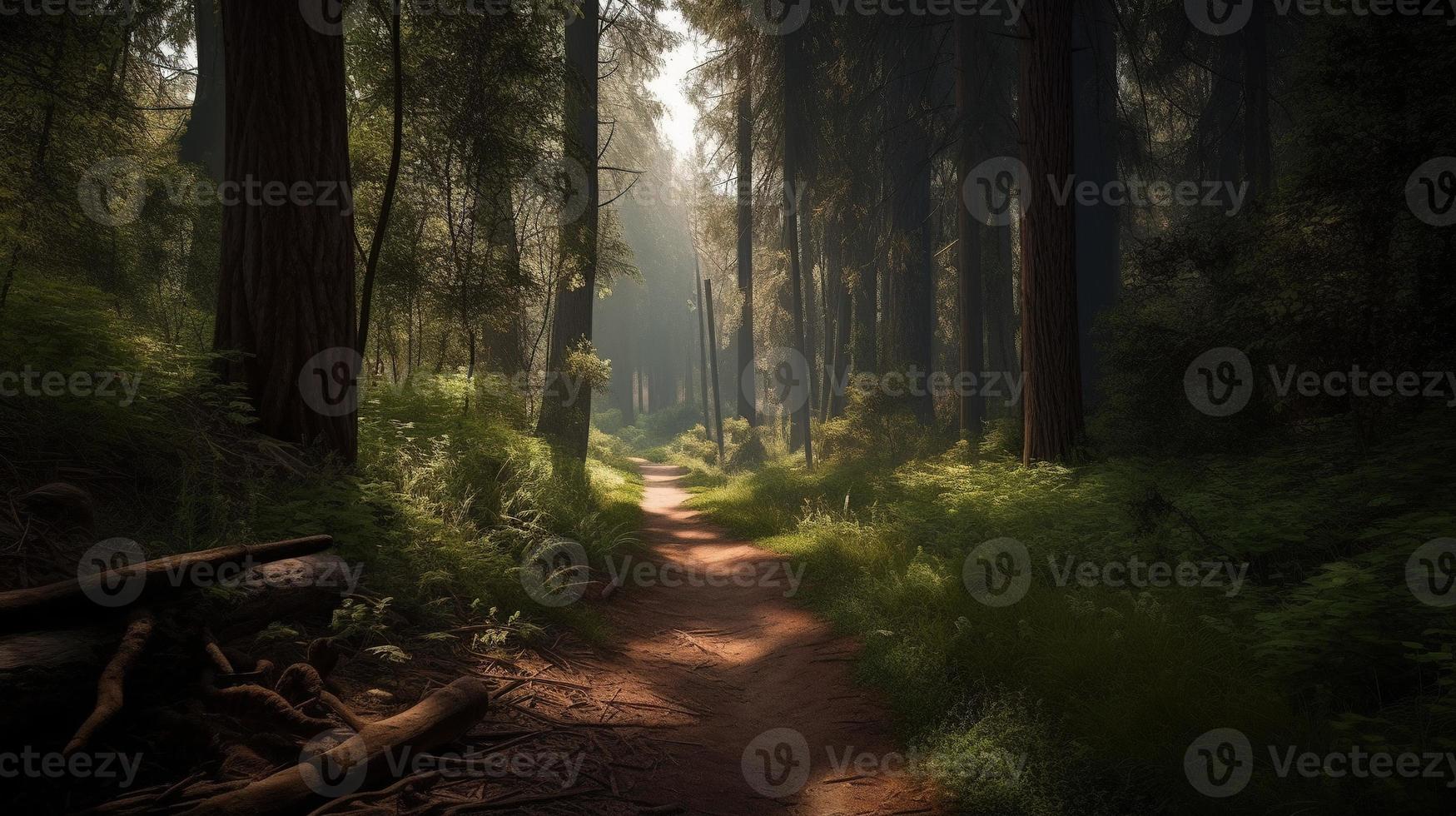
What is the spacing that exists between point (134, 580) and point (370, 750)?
1.21 m

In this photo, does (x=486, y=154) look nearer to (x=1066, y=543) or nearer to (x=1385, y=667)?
(x=1066, y=543)

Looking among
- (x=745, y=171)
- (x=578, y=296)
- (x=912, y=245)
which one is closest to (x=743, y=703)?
(x=578, y=296)

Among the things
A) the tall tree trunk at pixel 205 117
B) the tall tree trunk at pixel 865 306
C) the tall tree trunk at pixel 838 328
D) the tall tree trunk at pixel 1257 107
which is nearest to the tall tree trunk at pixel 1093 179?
the tall tree trunk at pixel 1257 107

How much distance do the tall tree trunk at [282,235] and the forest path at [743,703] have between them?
3328mm

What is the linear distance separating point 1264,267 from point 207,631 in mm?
9947

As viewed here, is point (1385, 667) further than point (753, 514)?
No

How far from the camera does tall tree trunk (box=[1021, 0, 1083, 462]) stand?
8828 millimetres

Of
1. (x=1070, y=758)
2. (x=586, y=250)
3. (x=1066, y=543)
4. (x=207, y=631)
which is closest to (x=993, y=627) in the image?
(x=1070, y=758)

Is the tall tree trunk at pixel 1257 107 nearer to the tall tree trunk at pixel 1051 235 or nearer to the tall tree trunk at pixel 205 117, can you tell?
the tall tree trunk at pixel 1051 235

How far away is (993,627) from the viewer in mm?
4879

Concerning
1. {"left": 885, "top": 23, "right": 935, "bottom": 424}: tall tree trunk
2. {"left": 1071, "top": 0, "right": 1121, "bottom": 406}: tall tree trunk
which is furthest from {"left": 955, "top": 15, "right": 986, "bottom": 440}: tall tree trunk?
{"left": 885, "top": 23, "right": 935, "bottom": 424}: tall tree trunk

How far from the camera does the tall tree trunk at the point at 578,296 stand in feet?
41.2

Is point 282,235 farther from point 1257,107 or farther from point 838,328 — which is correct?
point 838,328

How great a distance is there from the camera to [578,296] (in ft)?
45.8
